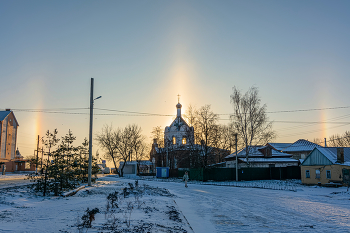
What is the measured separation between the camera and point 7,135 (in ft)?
242

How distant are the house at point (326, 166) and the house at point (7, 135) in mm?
64212

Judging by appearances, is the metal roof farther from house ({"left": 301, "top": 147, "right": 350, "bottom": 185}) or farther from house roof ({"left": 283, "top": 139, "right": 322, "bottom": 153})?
house roof ({"left": 283, "top": 139, "right": 322, "bottom": 153})

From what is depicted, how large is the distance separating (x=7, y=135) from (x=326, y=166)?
227 ft

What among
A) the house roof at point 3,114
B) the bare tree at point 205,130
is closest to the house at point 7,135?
the house roof at point 3,114

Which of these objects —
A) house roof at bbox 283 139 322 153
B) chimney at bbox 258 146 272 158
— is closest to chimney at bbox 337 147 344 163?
chimney at bbox 258 146 272 158

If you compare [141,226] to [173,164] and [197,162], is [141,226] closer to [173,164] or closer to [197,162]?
[197,162]

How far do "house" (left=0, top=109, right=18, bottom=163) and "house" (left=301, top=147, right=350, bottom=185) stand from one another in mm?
64212

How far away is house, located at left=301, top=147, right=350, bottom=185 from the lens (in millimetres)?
30802

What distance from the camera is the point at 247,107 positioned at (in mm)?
43750

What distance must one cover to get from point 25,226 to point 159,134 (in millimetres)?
59221

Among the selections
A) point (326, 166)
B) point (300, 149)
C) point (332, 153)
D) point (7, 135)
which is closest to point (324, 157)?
point (326, 166)

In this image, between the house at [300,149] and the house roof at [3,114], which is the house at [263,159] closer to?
the house at [300,149]

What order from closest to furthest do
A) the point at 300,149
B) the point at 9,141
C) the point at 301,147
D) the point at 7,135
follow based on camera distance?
1. the point at 7,135
2. the point at 9,141
3. the point at 300,149
4. the point at 301,147

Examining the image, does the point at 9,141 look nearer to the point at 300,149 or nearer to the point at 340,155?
the point at 300,149
